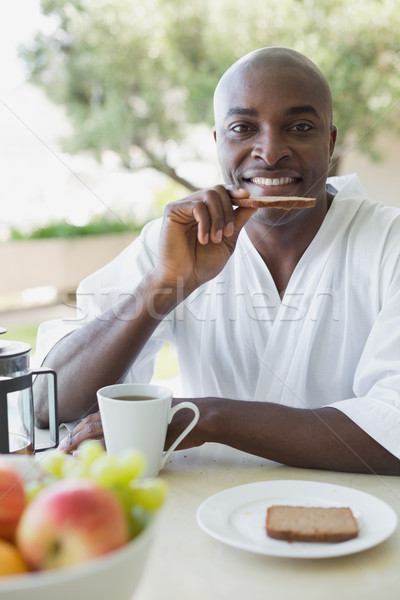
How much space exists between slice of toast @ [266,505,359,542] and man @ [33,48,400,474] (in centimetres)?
48

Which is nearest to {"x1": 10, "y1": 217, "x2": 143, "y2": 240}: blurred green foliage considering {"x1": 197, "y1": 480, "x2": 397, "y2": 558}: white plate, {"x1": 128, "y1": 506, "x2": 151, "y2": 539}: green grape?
{"x1": 197, "y1": 480, "x2": 397, "y2": 558}: white plate

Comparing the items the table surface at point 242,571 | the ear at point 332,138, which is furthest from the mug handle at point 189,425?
the ear at point 332,138

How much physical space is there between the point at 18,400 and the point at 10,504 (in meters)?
0.53

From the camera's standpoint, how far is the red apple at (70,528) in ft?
1.83

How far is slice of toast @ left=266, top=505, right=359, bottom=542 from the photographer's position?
2.75 feet

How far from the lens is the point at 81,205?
8.98 metres

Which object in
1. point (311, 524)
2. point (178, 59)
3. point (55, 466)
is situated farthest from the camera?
point (178, 59)

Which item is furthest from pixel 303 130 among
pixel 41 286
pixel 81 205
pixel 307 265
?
pixel 81 205

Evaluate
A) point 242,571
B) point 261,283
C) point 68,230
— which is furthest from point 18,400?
point 68,230

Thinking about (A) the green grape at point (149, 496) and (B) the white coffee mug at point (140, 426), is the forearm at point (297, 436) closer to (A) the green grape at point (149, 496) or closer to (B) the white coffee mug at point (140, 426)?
(B) the white coffee mug at point (140, 426)

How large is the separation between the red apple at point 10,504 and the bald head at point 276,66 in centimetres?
122

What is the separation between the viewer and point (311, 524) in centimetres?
86

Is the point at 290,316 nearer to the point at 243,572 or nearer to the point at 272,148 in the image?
the point at 272,148

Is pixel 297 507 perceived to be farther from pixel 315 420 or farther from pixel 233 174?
pixel 233 174
